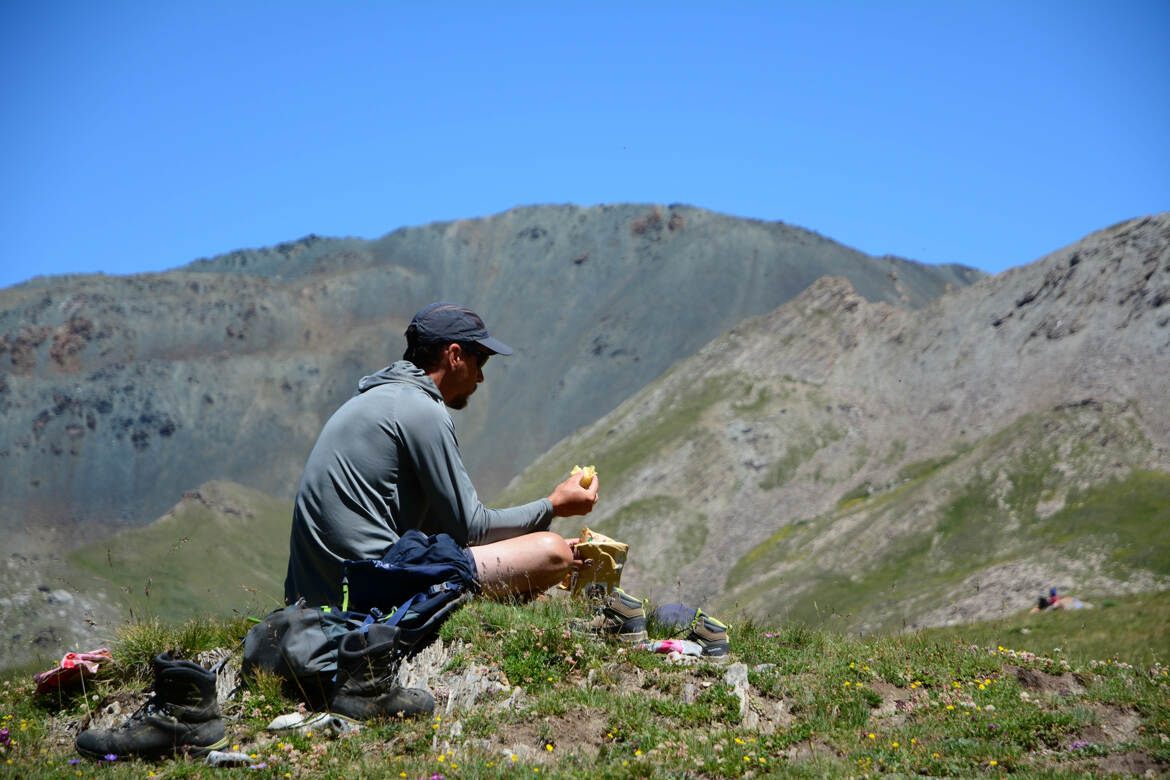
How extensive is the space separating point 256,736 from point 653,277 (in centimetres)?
13576

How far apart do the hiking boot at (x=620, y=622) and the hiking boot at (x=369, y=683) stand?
4.84 feet

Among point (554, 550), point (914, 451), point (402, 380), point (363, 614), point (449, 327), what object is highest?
point (449, 327)

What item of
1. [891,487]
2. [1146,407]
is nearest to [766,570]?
[891,487]

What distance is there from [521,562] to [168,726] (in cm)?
245

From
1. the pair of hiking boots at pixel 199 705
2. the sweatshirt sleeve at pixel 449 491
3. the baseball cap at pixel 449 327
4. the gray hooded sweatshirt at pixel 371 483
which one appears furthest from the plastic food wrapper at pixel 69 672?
the baseball cap at pixel 449 327

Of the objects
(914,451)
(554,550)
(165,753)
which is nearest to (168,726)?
(165,753)

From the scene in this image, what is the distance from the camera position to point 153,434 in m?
119

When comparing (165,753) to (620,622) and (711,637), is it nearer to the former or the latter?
(620,622)

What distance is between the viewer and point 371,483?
6.25 meters

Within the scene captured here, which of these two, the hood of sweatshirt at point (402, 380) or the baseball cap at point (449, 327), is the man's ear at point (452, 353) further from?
the hood of sweatshirt at point (402, 380)

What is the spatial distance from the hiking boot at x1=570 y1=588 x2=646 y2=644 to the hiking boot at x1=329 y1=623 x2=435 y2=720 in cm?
147

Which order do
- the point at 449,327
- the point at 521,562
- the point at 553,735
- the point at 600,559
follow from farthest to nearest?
1. the point at 600,559
2. the point at 521,562
3. the point at 449,327
4. the point at 553,735

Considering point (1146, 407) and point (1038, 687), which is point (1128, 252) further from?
point (1038, 687)

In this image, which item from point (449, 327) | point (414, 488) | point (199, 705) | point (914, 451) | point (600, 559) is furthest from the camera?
point (914, 451)
